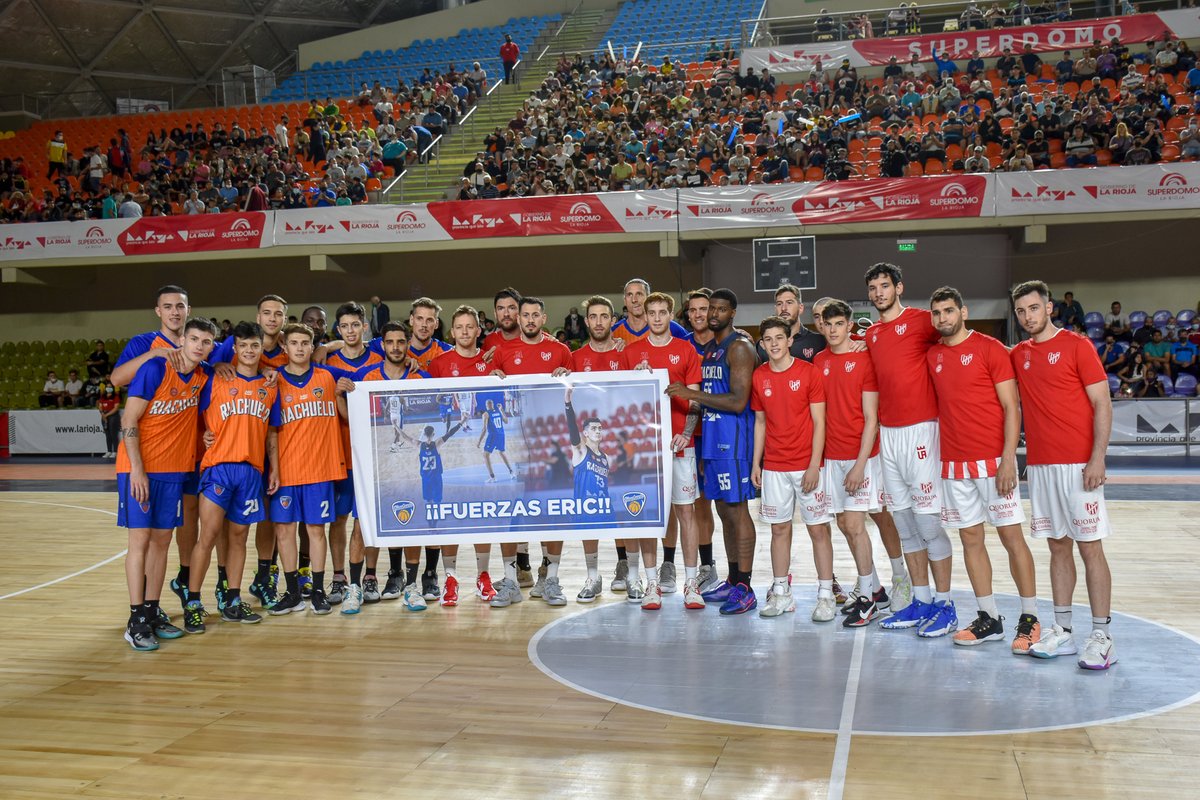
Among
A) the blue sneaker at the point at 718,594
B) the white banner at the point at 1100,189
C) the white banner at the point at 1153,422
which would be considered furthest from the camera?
the white banner at the point at 1100,189

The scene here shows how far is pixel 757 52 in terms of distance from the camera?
22.7 meters

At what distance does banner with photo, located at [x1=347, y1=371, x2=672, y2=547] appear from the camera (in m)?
6.72

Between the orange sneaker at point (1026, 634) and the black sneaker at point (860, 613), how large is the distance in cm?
93

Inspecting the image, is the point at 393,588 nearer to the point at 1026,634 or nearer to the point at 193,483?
the point at 193,483

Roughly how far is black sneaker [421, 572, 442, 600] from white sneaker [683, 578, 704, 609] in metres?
1.82

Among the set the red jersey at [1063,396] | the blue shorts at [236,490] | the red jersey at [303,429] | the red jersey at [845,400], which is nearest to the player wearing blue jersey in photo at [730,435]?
the red jersey at [845,400]

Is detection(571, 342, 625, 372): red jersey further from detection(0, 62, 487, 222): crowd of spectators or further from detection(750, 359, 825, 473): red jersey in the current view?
detection(0, 62, 487, 222): crowd of spectators

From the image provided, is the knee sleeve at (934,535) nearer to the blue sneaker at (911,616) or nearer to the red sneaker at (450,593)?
the blue sneaker at (911,616)

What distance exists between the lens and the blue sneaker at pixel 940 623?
5.88 m

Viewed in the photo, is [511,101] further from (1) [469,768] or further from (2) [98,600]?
(1) [469,768]

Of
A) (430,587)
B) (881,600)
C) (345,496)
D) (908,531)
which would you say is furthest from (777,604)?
(345,496)

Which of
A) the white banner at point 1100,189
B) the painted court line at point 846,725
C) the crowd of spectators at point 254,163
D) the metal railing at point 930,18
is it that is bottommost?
the painted court line at point 846,725

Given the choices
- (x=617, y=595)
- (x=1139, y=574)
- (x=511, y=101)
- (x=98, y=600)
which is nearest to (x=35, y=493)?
(x=98, y=600)

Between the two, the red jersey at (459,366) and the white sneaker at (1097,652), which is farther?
the red jersey at (459,366)
